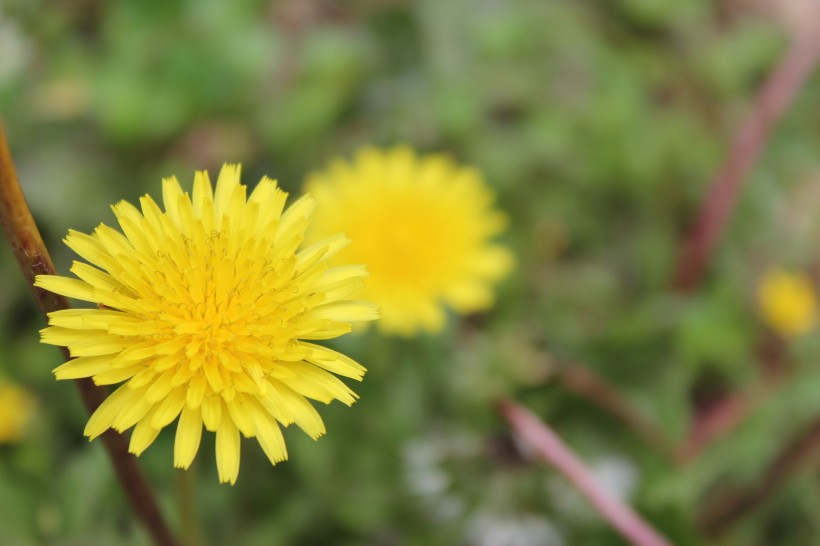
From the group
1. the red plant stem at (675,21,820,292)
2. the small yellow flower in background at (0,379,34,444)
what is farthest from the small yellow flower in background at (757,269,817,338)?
the small yellow flower in background at (0,379,34,444)

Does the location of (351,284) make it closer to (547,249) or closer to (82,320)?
(82,320)

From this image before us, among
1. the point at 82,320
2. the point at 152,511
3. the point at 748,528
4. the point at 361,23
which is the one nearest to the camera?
the point at 82,320

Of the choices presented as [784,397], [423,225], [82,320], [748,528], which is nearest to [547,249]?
[423,225]

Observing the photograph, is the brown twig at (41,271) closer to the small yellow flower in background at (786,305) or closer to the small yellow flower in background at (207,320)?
the small yellow flower in background at (207,320)

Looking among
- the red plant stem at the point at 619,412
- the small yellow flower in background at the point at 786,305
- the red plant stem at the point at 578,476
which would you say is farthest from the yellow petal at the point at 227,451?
the small yellow flower in background at the point at 786,305

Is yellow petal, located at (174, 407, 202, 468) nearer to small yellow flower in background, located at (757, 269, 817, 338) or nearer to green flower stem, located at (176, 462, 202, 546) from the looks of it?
green flower stem, located at (176, 462, 202, 546)
